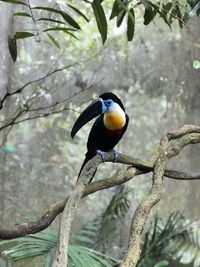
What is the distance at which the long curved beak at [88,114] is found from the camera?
1.41 m

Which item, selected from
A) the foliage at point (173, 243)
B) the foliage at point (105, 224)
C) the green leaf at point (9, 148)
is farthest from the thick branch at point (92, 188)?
the foliage at point (105, 224)

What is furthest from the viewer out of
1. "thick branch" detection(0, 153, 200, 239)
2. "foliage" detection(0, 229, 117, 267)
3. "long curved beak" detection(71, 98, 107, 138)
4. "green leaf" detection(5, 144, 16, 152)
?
"green leaf" detection(5, 144, 16, 152)

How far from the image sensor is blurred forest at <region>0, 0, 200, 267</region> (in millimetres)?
2789

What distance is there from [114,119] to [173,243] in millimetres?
1265

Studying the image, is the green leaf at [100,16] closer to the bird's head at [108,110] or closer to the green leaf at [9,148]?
the bird's head at [108,110]

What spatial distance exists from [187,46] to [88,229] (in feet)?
4.12

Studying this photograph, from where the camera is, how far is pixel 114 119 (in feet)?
5.79

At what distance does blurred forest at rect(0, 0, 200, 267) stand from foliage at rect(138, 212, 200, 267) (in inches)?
9.9

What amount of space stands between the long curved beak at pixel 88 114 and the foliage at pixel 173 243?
134cm

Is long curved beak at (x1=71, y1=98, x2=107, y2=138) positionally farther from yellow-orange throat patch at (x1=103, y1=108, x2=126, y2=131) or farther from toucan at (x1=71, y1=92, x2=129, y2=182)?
yellow-orange throat patch at (x1=103, y1=108, x2=126, y2=131)

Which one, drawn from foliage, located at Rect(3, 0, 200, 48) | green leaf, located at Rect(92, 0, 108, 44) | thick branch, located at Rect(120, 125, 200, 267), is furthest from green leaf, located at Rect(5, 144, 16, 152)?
green leaf, located at Rect(92, 0, 108, 44)

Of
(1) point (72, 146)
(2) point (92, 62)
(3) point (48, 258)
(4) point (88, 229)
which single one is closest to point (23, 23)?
(2) point (92, 62)

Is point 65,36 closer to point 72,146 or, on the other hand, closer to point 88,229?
point 72,146

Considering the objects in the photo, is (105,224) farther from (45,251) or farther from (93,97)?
(45,251)
